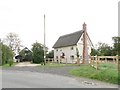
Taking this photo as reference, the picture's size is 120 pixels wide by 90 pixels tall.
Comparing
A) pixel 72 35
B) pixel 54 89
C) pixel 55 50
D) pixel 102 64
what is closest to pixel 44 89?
pixel 54 89

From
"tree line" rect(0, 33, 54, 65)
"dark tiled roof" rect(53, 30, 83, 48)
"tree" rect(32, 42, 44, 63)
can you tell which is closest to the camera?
"tree line" rect(0, 33, 54, 65)

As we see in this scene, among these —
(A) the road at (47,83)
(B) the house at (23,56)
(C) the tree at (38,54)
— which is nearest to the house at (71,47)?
(C) the tree at (38,54)

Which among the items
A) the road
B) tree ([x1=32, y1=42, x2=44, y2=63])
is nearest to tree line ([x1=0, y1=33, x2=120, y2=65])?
tree ([x1=32, y1=42, x2=44, y2=63])

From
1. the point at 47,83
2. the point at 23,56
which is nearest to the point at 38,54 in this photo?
the point at 23,56

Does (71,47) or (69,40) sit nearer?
(71,47)

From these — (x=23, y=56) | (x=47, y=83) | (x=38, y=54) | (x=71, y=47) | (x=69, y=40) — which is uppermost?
(x=69, y=40)

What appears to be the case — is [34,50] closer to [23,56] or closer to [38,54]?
[38,54]

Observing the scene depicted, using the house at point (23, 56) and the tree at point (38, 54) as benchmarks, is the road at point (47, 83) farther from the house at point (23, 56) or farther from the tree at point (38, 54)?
the house at point (23, 56)

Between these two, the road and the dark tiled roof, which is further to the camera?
the dark tiled roof

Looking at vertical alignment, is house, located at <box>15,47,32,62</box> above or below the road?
above

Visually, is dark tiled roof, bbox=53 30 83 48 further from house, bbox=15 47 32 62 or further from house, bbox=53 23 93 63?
house, bbox=15 47 32 62

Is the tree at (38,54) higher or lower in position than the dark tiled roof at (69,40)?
lower

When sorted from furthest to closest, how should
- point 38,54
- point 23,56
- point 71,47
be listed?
point 23,56 → point 71,47 → point 38,54

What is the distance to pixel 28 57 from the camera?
77.6 metres
